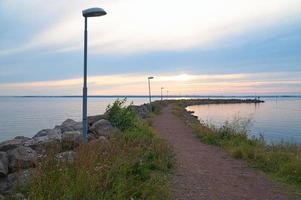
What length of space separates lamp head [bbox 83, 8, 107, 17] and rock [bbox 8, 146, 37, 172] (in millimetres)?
4055

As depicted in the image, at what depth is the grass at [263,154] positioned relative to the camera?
1066 centimetres

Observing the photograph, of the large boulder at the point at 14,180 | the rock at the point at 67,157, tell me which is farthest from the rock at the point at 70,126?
the rock at the point at 67,157

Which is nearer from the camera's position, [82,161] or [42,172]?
[42,172]

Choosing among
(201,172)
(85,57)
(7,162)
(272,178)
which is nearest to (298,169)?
(272,178)

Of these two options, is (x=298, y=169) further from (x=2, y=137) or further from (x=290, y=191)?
(x=2, y=137)

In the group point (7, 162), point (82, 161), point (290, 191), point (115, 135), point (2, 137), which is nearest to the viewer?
point (82, 161)

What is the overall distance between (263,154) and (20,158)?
7.52 m

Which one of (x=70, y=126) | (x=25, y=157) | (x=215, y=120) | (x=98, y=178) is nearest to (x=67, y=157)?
(x=98, y=178)

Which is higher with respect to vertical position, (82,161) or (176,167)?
(82,161)

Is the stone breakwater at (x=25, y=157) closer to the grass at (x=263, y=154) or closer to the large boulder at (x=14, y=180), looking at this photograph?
the large boulder at (x=14, y=180)

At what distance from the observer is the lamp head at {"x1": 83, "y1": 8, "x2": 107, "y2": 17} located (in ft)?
35.9

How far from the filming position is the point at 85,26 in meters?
11.1

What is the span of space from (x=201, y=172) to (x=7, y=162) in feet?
17.5

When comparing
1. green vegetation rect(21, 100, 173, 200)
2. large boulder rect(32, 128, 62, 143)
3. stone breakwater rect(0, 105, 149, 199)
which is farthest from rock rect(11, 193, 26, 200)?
large boulder rect(32, 128, 62, 143)
